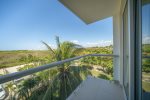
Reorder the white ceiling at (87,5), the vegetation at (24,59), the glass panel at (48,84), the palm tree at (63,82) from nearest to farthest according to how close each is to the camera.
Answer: the glass panel at (48,84) < the palm tree at (63,82) < the white ceiling at (87,5) < the vegetation at (24,59)

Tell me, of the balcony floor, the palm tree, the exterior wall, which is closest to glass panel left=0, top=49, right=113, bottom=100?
the palm tree

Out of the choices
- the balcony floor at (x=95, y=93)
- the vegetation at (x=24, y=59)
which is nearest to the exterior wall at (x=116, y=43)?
the balcony floor at (x=95, y=93)

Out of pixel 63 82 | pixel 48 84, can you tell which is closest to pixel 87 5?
pixel 63 82

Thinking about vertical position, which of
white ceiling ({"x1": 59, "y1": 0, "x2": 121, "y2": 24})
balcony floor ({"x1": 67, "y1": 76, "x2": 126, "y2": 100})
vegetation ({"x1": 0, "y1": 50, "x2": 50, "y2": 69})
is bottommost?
balcony floor ({"x1": 67, "y1": 76, "x2": 126, "y2": 100})

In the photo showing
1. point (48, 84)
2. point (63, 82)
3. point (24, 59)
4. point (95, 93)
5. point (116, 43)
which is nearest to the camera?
point (48, 84)

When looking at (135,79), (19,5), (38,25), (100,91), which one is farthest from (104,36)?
(135,79)

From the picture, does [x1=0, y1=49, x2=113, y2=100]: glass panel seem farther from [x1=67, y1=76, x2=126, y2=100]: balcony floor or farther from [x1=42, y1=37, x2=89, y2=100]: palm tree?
[x1=67, y1=76, x2=126, y2=100]: balcony floor

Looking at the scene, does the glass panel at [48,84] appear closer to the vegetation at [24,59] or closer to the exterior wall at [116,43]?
the exterior wall at [116,43]

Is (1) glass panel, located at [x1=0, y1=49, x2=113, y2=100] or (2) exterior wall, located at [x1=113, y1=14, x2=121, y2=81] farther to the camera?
(2) exterior wall, located at [x1=113, y1=14, x2=121, y2=81]

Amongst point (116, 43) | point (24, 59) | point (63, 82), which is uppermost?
point (116, 43)

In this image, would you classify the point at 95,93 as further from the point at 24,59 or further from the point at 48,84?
the point at 24,59

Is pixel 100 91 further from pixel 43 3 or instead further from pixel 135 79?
pixel 43 3

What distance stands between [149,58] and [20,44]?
24.6 metres

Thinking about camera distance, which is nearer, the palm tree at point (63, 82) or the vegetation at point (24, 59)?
the palm tree at point (63, 82)
